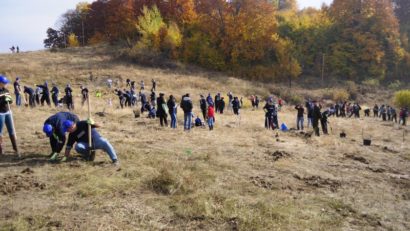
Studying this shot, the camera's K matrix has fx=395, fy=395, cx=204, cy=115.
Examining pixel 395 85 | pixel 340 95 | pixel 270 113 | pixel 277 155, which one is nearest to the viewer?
pixel 277 155

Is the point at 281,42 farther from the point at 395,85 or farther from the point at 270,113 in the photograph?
the point at 270,113

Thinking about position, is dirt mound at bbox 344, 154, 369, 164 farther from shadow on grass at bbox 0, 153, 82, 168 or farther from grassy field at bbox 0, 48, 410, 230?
shadow on grass at bbox 0, 153, 82, 168

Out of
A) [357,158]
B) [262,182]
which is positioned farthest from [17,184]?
[357,158]

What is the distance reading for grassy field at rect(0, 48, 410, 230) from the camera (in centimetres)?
630

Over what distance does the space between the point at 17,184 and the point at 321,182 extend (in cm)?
636

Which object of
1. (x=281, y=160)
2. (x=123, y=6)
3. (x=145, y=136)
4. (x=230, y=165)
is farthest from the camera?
(x=123, y=6)

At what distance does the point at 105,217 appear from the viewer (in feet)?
20.2

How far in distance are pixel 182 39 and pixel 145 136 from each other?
4350 cm

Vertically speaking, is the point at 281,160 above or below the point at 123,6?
below

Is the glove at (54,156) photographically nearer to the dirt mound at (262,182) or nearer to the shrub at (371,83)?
the dirt mound at (262,182)

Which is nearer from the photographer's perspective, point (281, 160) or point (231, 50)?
point (281, 160)

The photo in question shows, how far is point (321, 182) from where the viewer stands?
898 cm

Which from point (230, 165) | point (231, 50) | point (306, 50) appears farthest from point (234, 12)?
point (230, 165)

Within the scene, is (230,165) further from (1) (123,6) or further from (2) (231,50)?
(1) (123,6)
